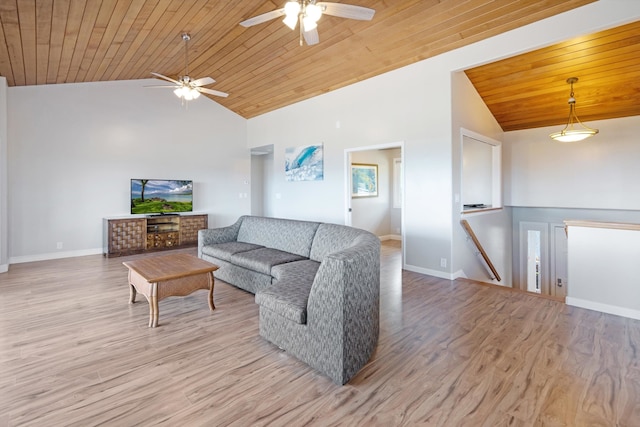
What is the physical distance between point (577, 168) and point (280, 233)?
217 inches

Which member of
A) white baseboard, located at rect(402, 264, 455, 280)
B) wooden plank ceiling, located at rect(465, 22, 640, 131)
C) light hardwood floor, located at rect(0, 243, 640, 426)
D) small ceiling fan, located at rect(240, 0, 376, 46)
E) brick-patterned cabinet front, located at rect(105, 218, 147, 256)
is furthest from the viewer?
brick-patterned cabinet front, located at rect(105, 218, 147, 256)

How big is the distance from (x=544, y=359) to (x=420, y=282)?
2.04 m

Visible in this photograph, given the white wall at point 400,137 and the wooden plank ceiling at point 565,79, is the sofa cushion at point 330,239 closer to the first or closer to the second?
the white wall at point 400,137

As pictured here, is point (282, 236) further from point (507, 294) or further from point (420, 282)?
point (507, 294)

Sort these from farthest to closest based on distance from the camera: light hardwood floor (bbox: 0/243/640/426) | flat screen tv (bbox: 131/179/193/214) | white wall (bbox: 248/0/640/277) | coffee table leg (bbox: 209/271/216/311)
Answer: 1. flat screen tv (bbox: 131/179/193/214)
2. white wall (bbox: 248/0/640/277)
3. coffee table leg (bbox: 209/271/216/311)
4. light hardwood floor (bbox: 0/243/640/426)

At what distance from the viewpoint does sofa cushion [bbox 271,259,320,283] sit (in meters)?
3.03

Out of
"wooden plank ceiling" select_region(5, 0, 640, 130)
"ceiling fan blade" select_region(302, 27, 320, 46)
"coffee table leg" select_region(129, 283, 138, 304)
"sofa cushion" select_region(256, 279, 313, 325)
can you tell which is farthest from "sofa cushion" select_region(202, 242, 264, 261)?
"wooden plank ceiling" select_region(5, 0, 640, 130)

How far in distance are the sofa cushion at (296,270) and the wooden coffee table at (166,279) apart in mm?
665

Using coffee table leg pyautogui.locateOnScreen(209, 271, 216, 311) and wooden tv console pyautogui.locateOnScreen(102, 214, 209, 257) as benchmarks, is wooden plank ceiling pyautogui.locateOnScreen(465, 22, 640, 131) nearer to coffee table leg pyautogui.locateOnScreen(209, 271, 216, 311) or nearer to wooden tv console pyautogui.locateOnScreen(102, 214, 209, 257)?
coffee table leg pyautogui.locateOnScreen(209, 271, 216, 311)

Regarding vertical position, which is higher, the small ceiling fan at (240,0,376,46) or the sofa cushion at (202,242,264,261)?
the small ceiling fan at (240,0,376,46)

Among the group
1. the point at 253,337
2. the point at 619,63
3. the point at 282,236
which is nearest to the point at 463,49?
the point at 619,63

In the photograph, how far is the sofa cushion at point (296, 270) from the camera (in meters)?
3.03

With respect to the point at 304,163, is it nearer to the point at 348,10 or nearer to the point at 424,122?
the point at 424,122

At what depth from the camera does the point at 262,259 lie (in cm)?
376
